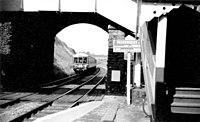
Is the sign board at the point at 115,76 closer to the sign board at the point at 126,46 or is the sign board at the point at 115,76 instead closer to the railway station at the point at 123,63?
the railway station at the point at 123,63

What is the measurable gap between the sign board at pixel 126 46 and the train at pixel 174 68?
888mm

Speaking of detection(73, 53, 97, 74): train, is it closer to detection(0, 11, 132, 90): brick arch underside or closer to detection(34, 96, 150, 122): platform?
detection(0, 11, 132, 90): brick arch underside

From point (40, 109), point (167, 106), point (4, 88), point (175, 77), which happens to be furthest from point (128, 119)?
point (4, 88)

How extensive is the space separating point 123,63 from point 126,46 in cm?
Answer: 358

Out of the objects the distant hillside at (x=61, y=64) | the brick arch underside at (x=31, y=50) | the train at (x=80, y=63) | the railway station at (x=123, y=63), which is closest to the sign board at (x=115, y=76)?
the railway station at (x=123, y=63)

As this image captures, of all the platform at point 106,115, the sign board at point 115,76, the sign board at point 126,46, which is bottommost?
the platform at point 106,115

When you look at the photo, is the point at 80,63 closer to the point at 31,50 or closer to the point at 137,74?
the point at 31,50

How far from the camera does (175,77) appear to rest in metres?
7.36

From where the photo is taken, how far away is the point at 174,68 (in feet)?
24.9

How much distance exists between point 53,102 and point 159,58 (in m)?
8.63

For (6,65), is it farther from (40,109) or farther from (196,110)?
(196,110)

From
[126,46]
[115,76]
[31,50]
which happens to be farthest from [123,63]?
[31,50]

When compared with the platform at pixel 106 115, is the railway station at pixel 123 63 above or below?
above

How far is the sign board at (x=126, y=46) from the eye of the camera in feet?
29.5
